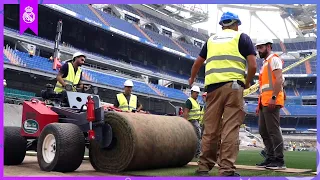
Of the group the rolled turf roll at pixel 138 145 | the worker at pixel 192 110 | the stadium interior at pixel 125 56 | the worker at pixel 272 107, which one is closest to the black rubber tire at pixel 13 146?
the rolled turf roll at pixel 138 145

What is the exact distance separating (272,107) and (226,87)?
1.33m

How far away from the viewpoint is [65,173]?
371cm

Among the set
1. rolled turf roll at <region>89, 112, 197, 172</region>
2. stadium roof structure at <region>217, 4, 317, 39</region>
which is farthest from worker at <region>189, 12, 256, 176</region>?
stadium roof structure at <region>217, 4, 317, 39</region>

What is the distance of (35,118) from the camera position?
4344 millimetres

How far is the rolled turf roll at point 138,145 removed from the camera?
388 cm

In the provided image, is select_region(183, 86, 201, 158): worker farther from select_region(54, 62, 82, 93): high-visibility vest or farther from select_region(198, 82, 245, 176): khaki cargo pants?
select_region(198, 82, 245, 176): khaki cargo pants

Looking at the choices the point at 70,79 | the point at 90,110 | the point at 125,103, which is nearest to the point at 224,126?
the point at 90,110

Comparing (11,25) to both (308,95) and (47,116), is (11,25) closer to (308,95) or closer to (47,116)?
(47,116)

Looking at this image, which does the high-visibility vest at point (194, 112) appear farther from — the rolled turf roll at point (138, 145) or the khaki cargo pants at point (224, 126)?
the khaki cargo pants at point (224, 126)

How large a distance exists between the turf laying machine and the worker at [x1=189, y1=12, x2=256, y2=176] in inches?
28.0

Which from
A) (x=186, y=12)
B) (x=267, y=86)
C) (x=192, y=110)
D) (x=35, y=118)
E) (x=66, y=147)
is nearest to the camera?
(x=66, y=147)

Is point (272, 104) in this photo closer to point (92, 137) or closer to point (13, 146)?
point (92, 137)

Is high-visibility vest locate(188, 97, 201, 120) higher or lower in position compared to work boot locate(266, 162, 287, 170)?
higher

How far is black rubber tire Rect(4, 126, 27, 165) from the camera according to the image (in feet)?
14.8
